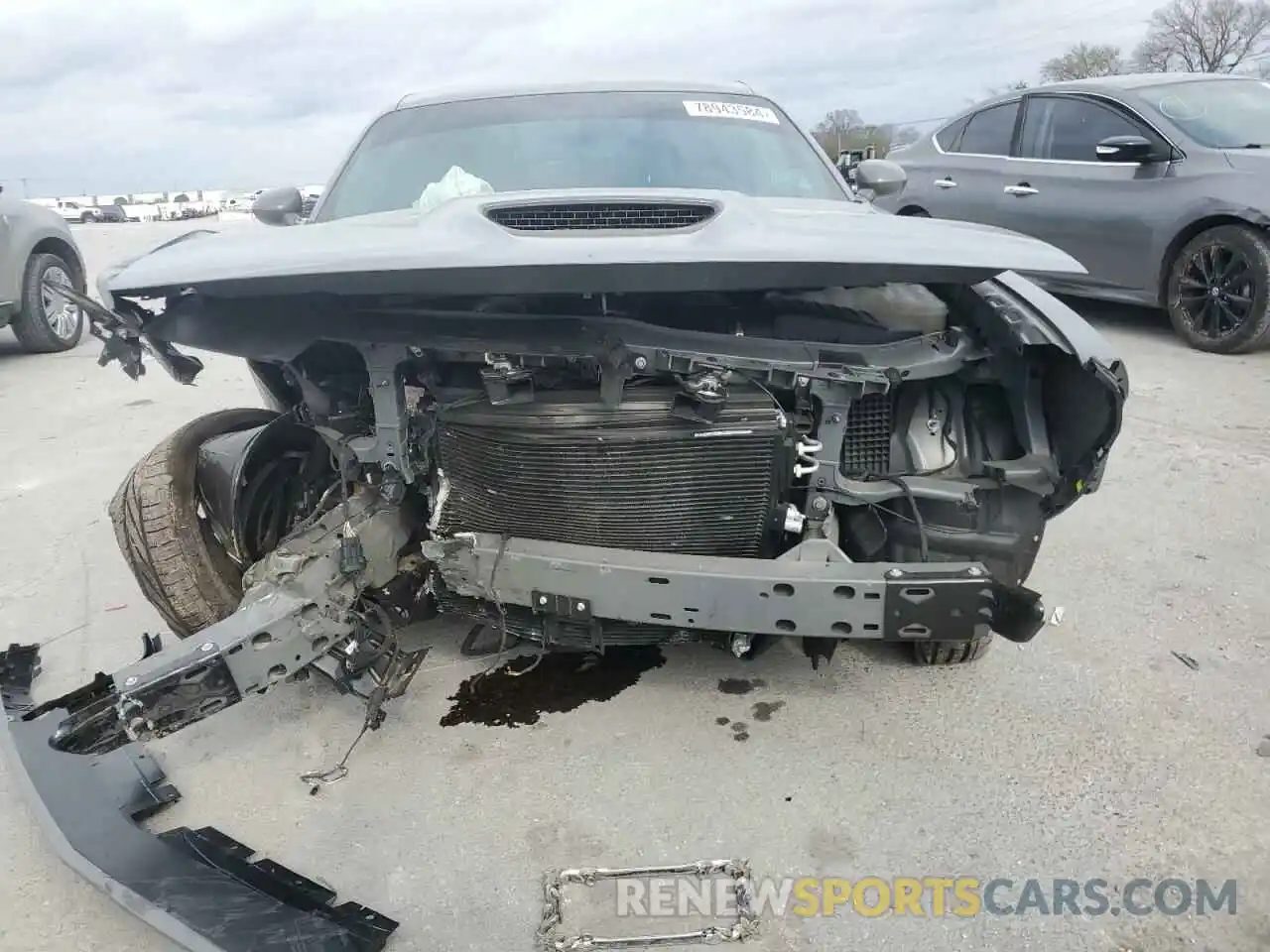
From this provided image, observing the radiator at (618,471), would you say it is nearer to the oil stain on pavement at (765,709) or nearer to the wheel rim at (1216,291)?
the oil stain on pavement at (765,709)

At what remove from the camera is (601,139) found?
10.0 ft

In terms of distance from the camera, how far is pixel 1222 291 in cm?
562

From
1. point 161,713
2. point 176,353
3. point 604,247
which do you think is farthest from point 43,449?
point 604,247

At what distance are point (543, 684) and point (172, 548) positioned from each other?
111 cm

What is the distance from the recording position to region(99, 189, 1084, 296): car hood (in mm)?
1803

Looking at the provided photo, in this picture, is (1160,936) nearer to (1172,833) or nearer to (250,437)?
(1172,833)

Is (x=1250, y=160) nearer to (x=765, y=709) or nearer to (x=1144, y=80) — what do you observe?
(x=1144, y=80)

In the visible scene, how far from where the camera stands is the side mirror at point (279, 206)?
337 centimetres

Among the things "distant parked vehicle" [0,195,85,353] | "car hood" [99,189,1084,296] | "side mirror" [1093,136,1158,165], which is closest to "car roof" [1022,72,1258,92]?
"side mirror" [1093,136,1158,165]

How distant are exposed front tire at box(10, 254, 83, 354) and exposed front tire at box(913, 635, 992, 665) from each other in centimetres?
712

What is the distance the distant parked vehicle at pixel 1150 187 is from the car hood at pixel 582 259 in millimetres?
3998

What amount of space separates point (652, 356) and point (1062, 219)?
5.47m

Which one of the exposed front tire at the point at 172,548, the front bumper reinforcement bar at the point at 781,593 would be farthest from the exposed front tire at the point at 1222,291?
the exposed front tire at the point at 172,548

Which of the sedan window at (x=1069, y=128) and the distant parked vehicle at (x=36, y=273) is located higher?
the sedan window at (x=1069, y=128)
